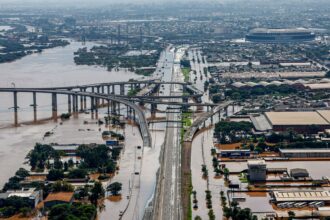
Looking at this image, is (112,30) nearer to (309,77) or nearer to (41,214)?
(309,77)

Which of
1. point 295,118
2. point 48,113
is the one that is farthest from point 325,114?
point 48,113

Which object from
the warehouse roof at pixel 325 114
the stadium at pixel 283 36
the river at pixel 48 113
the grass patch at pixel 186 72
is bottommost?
the river at pixel 48 113

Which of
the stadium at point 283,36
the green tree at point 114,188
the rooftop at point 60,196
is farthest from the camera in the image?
the stadium at point 283,36

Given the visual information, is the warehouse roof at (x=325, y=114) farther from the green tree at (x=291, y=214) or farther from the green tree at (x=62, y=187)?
the green tree at (x=62, y=187)

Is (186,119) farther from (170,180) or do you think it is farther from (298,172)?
(170,180)

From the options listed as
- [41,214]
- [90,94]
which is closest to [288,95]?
[90,94]

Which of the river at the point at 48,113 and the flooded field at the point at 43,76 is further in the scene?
the flooded field at the point at 43,76

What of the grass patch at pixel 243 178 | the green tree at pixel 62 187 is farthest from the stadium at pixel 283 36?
→ the green tree at pixel 62 187

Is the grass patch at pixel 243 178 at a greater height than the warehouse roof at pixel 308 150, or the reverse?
the warehouse roof at pixel 308 150
